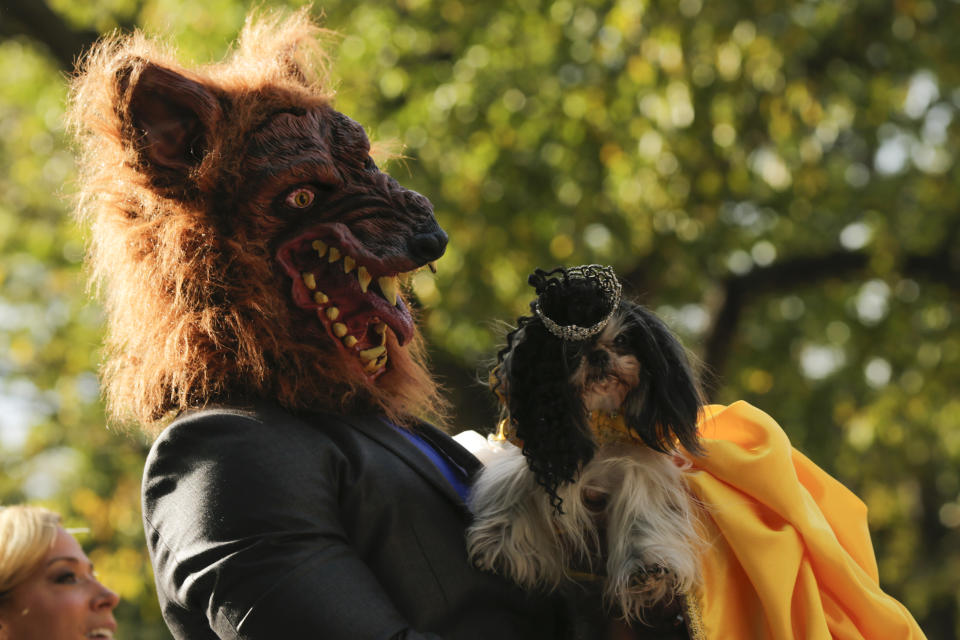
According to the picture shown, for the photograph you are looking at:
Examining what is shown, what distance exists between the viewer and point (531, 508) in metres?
2.30

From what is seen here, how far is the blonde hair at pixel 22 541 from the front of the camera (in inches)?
140

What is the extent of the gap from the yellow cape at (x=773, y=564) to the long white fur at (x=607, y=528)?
7 centimetres

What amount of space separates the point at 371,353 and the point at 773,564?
0.91 m

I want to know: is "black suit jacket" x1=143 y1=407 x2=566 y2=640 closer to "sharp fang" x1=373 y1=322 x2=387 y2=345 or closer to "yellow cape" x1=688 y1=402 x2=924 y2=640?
"sharp fang" x1=373 y1=322 x2=387 y2=345

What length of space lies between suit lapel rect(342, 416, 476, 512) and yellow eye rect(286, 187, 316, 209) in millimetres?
427

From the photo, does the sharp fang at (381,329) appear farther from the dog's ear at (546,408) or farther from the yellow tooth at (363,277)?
the dog's ear at (546,408)

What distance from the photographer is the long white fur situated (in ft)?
7.27

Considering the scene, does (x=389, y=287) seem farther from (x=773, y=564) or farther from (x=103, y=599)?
(x=103, y=599)

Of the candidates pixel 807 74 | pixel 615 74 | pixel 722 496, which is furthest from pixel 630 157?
pixel 722 496

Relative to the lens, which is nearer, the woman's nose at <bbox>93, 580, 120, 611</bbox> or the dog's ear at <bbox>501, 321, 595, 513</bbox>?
the dog's ear at <bbox>501, 321, 595, 513</bbox>

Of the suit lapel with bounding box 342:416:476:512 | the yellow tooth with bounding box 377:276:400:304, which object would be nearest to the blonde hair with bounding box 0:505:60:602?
the suit lapel with bounding box 342:416:476:512

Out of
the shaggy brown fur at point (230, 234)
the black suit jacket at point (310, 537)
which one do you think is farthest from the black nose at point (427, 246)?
the black suit jacket at point (310, 537)

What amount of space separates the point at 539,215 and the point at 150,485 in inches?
232

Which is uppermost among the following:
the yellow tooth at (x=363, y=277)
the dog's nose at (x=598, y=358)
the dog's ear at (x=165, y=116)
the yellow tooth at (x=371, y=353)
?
the dog's ear at (x=165, y=116)
